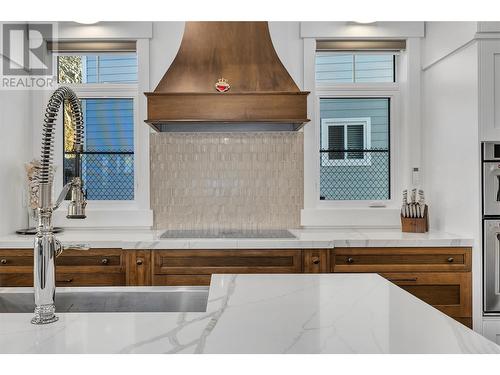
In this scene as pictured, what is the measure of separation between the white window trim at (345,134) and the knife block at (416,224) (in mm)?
590

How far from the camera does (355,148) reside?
3.66 m

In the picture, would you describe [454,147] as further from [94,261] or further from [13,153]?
[13,153]

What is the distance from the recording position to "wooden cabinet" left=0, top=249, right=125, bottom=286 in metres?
2.83

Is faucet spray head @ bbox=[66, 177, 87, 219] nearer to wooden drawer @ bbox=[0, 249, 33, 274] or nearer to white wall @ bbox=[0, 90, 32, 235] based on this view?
wooden drawer @ bbox=[0, 249, 33, 274]

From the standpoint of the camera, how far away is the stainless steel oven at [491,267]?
9.20ft

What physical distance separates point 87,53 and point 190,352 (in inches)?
126

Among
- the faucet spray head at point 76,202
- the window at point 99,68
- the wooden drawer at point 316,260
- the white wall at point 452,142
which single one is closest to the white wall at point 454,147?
the white wall at point 452,142

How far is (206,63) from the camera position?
2.71 m

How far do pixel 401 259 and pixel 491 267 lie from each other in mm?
527

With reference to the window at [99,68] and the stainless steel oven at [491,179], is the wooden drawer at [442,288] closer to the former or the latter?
the stainless steel oven at [491,179]

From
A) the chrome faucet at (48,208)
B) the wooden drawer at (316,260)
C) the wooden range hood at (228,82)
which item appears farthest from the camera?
the wooden drawer at (316,260)

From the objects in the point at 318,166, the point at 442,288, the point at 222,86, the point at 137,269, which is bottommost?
the point at 442,288

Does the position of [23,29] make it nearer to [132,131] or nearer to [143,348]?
[132,131]

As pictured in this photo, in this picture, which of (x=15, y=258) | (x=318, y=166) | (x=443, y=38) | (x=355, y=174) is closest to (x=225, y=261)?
(x=318, y=166)
